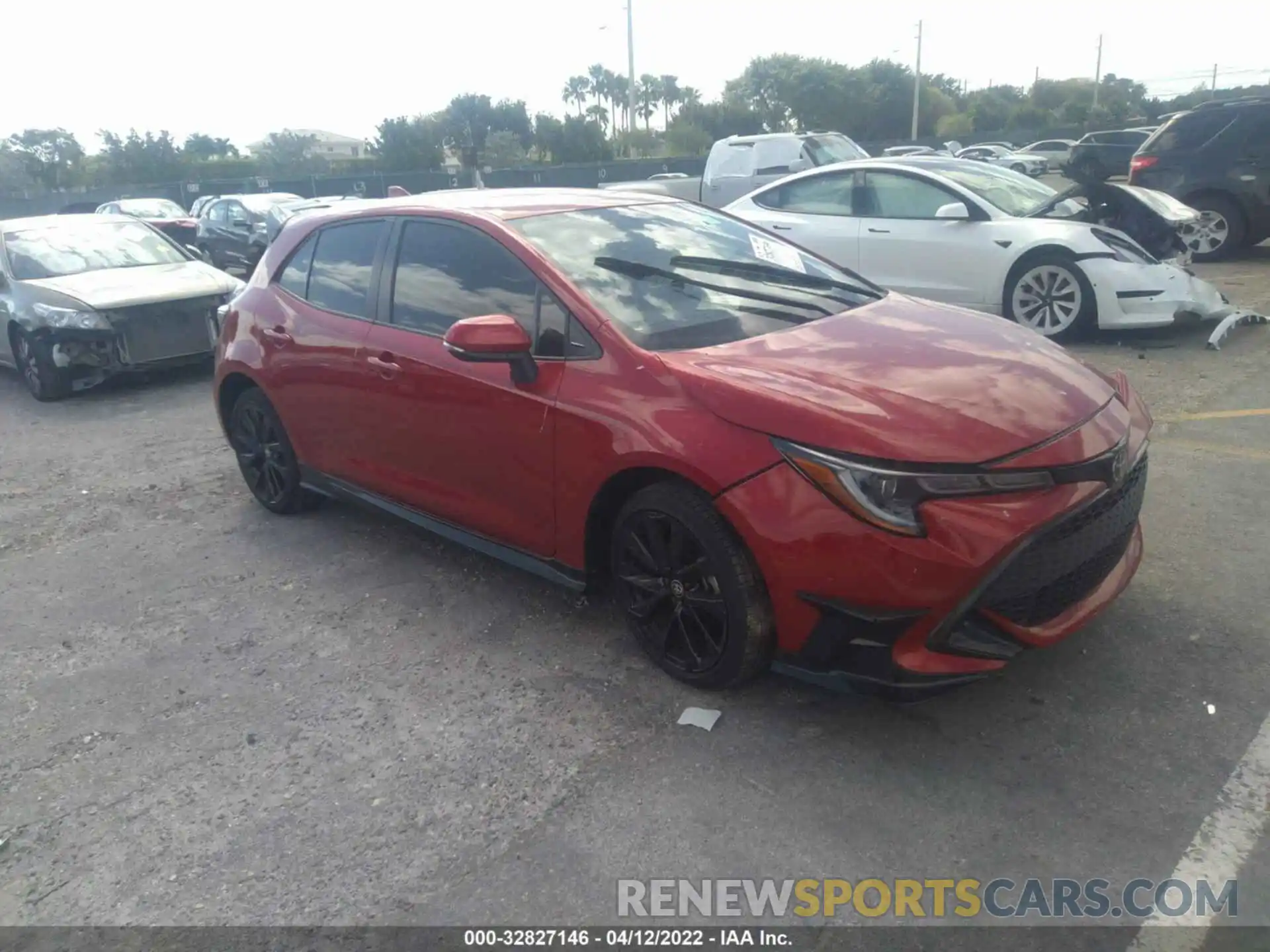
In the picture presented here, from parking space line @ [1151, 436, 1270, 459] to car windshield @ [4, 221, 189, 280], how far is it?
884 centimetres

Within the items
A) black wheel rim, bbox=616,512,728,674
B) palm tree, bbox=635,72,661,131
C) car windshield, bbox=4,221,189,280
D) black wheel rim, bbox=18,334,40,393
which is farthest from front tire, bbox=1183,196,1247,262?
palm tree, bbox=635,72,661,131

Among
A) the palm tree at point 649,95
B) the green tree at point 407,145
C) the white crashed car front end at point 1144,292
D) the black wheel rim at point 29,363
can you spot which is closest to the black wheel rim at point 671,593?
the white crashed car front end at point 1144,292

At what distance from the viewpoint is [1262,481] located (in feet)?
16.2

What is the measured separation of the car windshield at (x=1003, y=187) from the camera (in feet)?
27.8

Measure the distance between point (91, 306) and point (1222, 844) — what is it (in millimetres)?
8783

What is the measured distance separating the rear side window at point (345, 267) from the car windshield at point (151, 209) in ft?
57.0

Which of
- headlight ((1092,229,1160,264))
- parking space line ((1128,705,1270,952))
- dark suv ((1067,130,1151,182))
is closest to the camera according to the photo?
parking space line ((1128,705,1270,952))

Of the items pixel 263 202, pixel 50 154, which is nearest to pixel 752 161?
pixel 263 202

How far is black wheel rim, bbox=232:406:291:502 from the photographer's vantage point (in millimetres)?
5199

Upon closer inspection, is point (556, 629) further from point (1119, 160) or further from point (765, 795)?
point (1119, 160)

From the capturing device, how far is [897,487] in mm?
2783

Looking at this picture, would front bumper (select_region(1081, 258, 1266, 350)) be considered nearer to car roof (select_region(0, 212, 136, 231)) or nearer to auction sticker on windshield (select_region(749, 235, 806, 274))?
auction sticker on windshield (select_region(749, 235, 806, 274))

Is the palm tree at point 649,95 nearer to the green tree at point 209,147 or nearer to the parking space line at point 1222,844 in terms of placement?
the green tree at point 209,147

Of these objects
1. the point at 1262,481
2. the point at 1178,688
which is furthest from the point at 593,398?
the point at 1262,481
